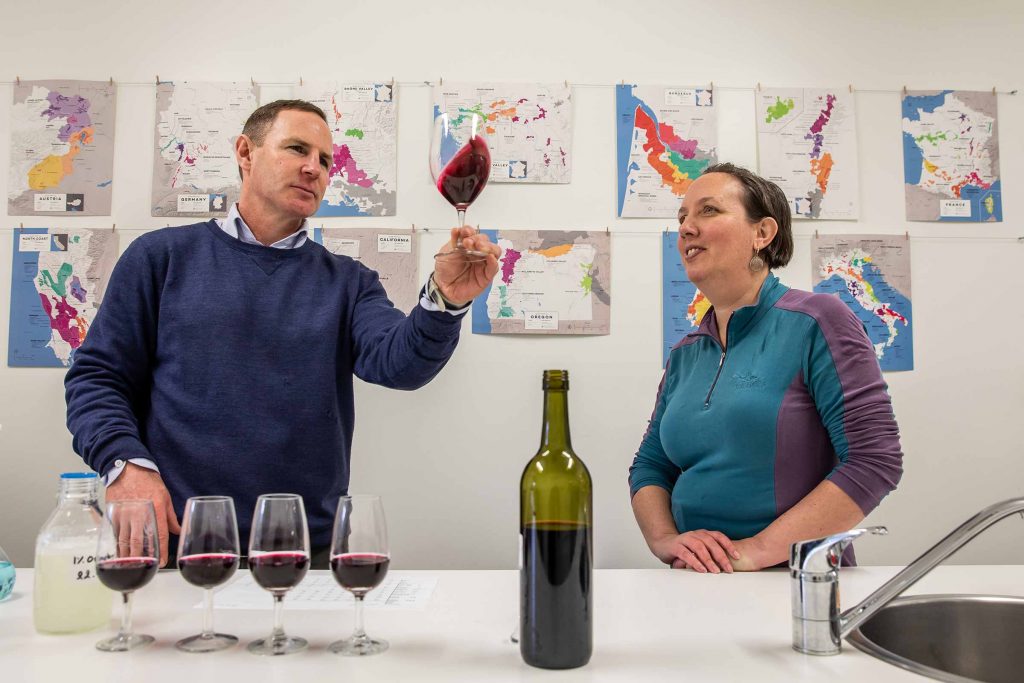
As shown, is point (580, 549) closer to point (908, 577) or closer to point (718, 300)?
point (908, 577)

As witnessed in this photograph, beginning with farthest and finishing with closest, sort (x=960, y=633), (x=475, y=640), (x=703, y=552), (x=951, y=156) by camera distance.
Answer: (x=951, y=156) < (x=703, y=552) < (x=960, y=633) < (x=475, y=640)

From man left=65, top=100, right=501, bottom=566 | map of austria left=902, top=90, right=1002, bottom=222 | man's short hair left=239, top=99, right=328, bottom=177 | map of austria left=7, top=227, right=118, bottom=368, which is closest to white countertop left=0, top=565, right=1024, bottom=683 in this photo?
man left=65, top=100, right=501, bottom=566

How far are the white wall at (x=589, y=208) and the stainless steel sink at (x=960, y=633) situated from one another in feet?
4.26

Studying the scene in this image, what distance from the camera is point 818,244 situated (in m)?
2.47

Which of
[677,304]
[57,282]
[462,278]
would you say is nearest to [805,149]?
[677,304]

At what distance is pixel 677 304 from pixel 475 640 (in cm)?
170

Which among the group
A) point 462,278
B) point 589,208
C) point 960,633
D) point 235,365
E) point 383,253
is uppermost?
point 589,208

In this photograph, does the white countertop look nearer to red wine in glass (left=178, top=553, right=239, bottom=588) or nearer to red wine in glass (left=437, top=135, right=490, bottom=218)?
red wine in glass (left=178, top=553, right=239, bottom=588)

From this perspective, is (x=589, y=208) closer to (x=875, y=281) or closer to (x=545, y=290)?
(x=545, y=290)

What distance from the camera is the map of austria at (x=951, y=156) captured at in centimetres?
249

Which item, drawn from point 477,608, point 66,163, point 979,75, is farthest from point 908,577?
point 66,163

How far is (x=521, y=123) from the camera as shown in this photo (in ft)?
8.03

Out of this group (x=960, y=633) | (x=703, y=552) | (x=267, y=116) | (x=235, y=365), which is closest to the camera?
(x=960, y=633)

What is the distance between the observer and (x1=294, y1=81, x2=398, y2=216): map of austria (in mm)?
2422
